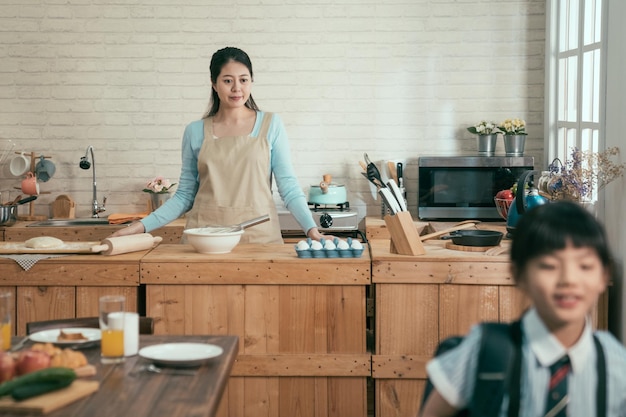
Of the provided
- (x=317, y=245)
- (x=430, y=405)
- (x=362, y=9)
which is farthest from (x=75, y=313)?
(x=362, y=9)

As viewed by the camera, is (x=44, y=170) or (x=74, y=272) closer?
(x=74, y=272)

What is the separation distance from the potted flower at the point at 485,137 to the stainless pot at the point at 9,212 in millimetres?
2925

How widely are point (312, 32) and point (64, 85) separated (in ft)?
5.67

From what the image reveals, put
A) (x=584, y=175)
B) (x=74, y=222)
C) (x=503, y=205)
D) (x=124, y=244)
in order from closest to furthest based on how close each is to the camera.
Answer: (x=124, y=244), (x=584, y=175), (x=503, y=205), (x=74, y=222)

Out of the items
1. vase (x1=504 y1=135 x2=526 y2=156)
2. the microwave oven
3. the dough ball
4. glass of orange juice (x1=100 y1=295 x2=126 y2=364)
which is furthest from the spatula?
vase (x1=504 y1=135 x2=526 y2=156)

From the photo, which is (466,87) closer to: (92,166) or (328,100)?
(328,100)

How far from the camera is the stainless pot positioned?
579 centimetres

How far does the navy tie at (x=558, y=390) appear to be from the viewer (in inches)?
71.4

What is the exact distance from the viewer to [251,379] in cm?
396

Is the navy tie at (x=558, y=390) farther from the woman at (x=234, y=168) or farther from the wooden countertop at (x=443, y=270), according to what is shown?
the woman at (x=234, y=168)

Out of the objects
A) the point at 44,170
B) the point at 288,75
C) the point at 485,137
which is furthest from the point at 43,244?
the point at 485,137

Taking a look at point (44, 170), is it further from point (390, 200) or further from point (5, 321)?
point (5, 321)

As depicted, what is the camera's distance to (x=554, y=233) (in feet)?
6.01

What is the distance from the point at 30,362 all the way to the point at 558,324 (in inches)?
52.6
